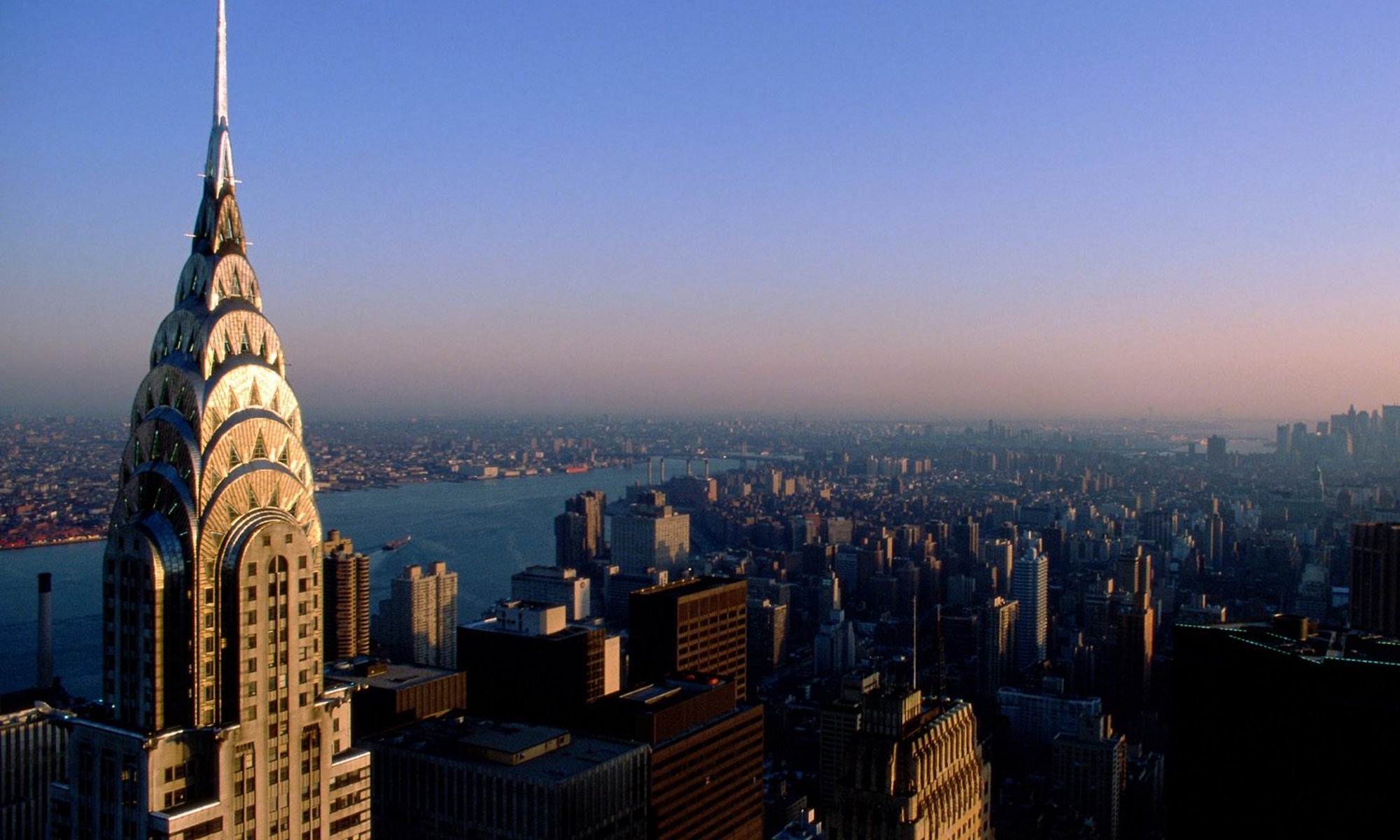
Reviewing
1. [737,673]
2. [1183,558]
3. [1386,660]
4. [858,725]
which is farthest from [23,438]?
[1183,558]

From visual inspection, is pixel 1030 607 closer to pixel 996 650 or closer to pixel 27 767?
pixel 996 650

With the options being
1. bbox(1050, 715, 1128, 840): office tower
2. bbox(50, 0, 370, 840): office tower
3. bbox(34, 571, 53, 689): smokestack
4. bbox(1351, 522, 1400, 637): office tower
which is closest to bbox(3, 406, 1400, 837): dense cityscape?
bbox(1050, 715, 1128, 840): office tower

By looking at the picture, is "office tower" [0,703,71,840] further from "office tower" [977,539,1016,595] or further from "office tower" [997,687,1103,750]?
"office tower" [977,539,1016,595]

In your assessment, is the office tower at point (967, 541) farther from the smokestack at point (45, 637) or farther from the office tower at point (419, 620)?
the smokestack at point (45, 637)

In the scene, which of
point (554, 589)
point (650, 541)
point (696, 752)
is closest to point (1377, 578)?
point (696, 752)

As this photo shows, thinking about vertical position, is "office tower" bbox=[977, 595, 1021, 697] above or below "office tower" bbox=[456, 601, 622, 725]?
below

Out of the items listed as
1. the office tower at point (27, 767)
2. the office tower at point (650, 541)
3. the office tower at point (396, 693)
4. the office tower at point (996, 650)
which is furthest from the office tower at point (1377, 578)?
the office tower at point (650, 541)
